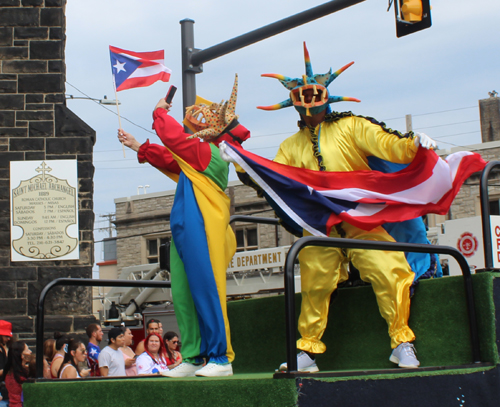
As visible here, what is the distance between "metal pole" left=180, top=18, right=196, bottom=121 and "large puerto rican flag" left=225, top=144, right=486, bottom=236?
11.5 ft

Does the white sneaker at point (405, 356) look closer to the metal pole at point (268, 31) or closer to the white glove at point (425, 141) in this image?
the white glove at point (425, 141)

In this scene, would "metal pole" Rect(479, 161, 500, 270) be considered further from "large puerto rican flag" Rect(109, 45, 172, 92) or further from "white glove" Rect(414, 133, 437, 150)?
"large puerto rican flag" Rect(109, 45, 172, 92)

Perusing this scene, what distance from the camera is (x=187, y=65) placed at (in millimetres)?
7488

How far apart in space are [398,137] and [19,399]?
446 centimetres

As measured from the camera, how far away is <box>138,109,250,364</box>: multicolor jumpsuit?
3.83 m

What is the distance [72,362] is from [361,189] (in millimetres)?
3794

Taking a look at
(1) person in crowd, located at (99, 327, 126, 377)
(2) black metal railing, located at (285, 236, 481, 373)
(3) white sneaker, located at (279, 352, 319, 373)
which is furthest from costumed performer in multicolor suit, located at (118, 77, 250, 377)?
(1) person in crowd, located at (99, 327, 126, 377)

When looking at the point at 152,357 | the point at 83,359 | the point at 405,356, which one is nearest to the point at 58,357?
the point at 83,359

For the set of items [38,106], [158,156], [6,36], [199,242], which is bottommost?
[199,242]

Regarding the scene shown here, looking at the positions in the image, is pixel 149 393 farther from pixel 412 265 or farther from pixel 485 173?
pixel 485 173

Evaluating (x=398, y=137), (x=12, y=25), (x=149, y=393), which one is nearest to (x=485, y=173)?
(x=398, y=137)

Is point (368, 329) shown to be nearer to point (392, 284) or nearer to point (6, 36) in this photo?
point (392, 284)

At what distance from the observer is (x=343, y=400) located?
279cm

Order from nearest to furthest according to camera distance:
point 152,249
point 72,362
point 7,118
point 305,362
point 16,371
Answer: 1. point 305,362
2. point 16,371
3. point 72,362
4. point 7,118
5. point 152,249
